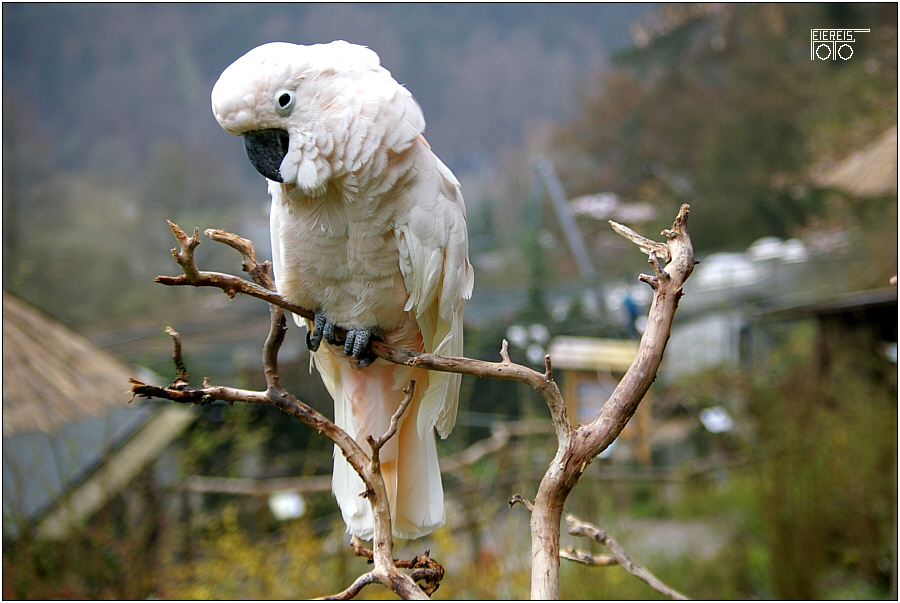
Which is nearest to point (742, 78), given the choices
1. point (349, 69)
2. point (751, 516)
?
point (751, 516)

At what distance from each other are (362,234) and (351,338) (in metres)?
0.20

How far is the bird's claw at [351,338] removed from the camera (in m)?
1.05

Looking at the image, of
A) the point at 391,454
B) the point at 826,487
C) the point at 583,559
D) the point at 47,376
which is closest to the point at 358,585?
the point at 391,454

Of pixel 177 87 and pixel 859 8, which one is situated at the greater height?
pixel 859 8

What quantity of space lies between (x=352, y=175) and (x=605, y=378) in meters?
2.57

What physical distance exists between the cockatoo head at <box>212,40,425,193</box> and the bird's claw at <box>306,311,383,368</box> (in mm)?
273

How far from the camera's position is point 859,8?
4055 millimetres

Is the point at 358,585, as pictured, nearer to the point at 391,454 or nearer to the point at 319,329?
the point at 391,454

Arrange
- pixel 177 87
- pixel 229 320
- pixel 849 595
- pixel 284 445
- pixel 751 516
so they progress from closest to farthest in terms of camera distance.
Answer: pixel 849 595, pixel 751 516, pixel 284 445, pixel 229 320, pixel 177 87

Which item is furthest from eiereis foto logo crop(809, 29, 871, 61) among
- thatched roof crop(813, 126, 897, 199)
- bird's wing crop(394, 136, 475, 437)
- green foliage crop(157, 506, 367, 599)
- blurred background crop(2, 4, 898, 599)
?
green foliage crop(157, 506, 367, 599)

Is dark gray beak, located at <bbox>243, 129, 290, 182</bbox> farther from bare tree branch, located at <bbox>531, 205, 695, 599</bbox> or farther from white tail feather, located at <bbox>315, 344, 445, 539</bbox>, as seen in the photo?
bare tree branch, located at <bbox>531, 205, 695, 599</bbox>

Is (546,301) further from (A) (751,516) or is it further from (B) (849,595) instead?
(B) (849,595)

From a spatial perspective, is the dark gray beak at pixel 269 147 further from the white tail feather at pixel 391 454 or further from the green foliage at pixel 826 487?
the green foliage at pixel 826 487

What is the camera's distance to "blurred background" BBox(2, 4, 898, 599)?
2.36m
